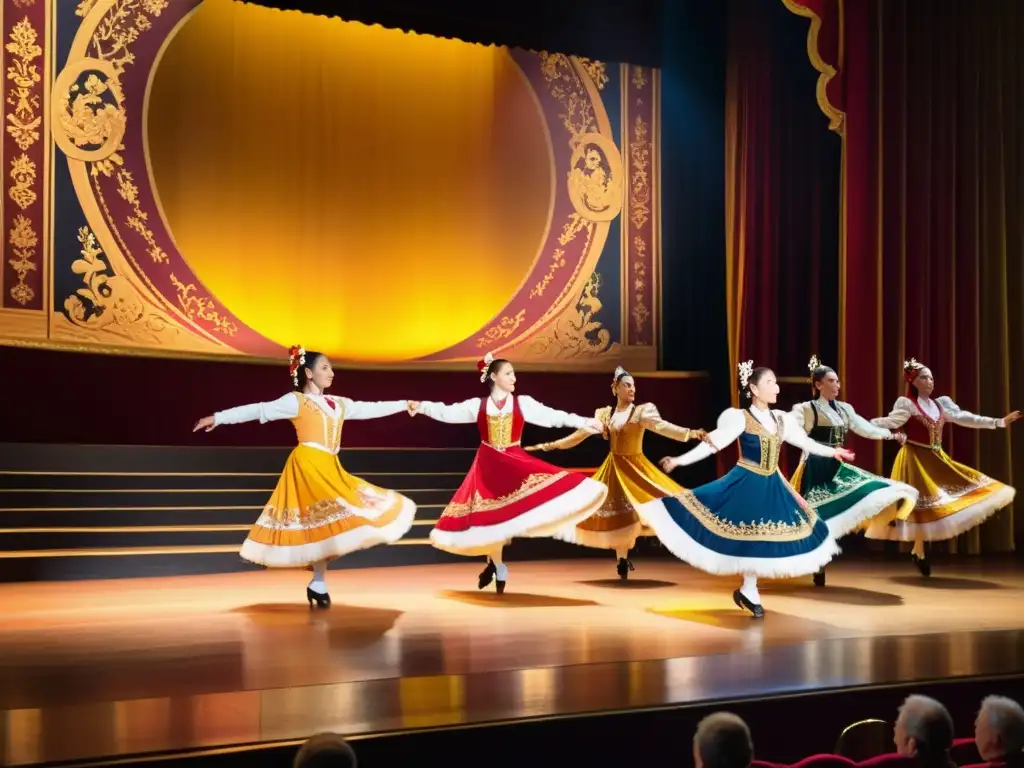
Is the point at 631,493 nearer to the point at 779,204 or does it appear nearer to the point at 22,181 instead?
the point at 779,204

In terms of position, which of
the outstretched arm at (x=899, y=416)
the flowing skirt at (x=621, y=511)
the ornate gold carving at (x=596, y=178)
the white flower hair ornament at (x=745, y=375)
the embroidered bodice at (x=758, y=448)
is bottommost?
the flowing skirt at (x=621, y=511)

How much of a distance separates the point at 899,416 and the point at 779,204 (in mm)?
2494

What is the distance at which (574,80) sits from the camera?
9.48 m

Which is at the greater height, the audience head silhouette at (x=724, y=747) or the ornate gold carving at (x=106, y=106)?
the ornate gold carving at (x=106, y=106)

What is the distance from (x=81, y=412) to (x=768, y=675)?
5.56 meters

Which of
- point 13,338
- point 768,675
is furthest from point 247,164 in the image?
point 768,675

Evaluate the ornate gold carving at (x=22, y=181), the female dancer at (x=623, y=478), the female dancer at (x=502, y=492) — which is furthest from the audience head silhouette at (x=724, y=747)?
the ornate gold carving at (x=22, y=181)

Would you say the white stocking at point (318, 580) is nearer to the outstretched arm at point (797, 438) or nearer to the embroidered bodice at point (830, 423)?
the outstretched arm at point (797, 438)

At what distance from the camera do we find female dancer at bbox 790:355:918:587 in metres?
5.68

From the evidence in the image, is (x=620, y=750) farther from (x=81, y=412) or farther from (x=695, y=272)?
(x=695, y=272)

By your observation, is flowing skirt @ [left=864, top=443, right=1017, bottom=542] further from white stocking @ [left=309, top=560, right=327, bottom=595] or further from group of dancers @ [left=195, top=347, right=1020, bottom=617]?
white stocking @ [left=309, top=560, right=327, bottom=595]

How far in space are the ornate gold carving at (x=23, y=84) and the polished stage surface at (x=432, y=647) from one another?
11.1 feet

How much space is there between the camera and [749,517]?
15.7 ft

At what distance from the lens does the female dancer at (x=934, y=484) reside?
19.9ft
